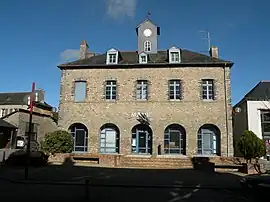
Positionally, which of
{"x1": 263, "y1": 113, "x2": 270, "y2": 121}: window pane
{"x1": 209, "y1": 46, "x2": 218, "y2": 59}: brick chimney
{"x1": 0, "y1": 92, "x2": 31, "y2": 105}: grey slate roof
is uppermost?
{"x1": 209, "y1": 46, "x2": 218, "y2": 59}: brick chimney

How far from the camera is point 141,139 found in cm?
2516

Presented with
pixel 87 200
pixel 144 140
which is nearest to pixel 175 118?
pixel 144 140

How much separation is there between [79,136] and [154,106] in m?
7.01

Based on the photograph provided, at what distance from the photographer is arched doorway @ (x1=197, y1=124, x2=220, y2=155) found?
79.4ft

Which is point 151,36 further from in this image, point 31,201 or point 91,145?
point 31,201

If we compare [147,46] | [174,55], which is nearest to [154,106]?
[174,55]

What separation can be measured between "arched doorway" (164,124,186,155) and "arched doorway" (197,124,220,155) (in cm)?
129

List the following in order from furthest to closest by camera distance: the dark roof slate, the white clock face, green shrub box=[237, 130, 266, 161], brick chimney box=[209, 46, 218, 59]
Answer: the white clock face
brick chimney box=[209, 46, 218, 59]
the dark roof slate
green shrub box=[237, 130, 266, 161]

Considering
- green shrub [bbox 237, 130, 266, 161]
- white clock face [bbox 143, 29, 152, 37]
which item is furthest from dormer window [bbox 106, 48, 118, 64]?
green shrub [bbox 237, 130, 266, 161]

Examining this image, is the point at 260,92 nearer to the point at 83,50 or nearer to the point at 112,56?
the point at 112,56

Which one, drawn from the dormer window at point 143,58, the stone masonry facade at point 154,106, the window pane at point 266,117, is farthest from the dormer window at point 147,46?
the window pane at point 266,117

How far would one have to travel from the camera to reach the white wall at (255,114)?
24500mm

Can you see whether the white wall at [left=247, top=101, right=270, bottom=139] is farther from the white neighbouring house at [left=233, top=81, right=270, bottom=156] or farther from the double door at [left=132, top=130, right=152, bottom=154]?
the double door at [left=132, top=130, right=152, bottom=154]

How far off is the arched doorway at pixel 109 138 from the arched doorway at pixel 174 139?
412cm
